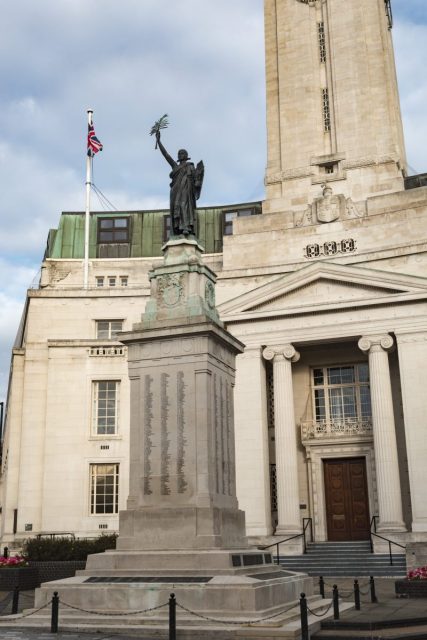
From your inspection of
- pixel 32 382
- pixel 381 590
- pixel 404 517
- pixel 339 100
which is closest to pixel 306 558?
pixel 404 517

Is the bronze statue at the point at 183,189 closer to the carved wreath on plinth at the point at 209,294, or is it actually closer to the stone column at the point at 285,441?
the carved wreath on plinth at the point at 209,294

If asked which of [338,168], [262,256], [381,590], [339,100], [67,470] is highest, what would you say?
[339,100]

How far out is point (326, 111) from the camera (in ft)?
141

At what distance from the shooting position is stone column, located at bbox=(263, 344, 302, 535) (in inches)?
1283

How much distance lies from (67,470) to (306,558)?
40.1ft

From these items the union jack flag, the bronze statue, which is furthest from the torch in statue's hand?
the union jack flag

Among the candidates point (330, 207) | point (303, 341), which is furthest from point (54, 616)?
point (330, 207)

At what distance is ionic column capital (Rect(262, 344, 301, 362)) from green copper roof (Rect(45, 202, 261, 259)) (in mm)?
13989

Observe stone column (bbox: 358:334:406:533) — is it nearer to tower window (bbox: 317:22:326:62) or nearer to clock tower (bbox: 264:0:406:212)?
clock tower (bbox: 264:0:406:212)

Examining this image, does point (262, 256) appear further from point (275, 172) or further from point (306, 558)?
point (306, 558)

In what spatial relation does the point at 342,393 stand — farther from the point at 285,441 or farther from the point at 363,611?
the point at 363,611

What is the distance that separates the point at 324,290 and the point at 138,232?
17.9 metres

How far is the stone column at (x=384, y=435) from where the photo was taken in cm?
3077

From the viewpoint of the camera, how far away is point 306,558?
98.8 ft
